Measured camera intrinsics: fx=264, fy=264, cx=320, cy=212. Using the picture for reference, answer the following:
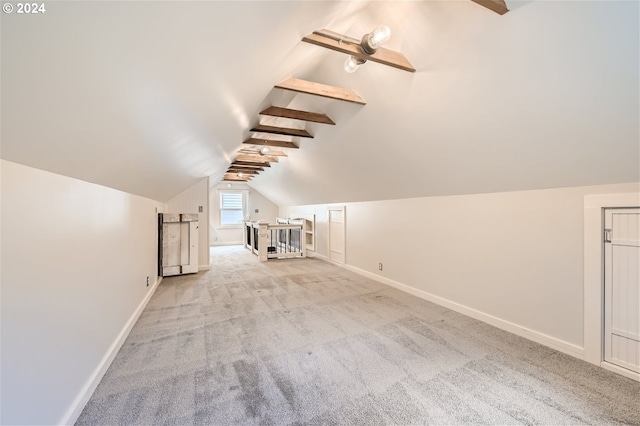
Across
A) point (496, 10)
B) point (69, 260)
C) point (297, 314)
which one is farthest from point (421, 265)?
point (69, 260)

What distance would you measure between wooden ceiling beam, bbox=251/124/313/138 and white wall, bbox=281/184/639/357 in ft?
5.85

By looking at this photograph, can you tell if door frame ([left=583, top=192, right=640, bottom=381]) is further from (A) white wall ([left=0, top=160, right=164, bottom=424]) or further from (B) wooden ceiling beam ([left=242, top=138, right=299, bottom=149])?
(B) wooden ceiling beam ([left=242, top=138, right=299, bottom=149])

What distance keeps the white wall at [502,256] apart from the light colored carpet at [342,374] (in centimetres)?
25

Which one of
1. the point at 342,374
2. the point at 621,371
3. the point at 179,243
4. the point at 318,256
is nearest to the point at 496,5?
the point at 342,374

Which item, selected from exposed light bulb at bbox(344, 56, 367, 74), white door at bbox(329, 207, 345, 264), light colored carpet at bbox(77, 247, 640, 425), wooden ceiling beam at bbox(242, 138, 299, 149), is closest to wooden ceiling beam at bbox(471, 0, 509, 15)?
exposed light bulb at bbox(344, 56, 367, 74)

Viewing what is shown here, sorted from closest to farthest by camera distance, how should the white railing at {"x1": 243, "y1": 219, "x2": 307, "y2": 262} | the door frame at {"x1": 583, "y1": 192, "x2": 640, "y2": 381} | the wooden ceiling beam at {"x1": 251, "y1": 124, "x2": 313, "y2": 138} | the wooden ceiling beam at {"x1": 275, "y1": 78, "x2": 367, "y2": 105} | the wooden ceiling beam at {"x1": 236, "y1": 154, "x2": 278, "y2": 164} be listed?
1. the door frame at {"x1": 583, "y1": 192, "x2": 640, "y2": 381}
2. the wooden ceiling beam at {"x1": 275, "y1": 78, "x2": 367, "y2": 105}
3. the wooden ceiling beam at {"x1": 251, "y1": 124, "x2": 313, "y2": 138}
4. the wooden ceiling beam at {"x1": 236, "y1": 154, "x2": 278, "y2": 164}
5. the white railing at {"x1": 243, "y1": 219, "x2": 307, "y2": 262}

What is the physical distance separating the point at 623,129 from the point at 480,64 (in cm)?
97

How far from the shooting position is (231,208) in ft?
31.7

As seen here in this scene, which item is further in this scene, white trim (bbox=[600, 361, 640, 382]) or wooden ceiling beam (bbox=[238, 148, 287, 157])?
wooden ceiling beam (bbox=[238, 148, 287, 157])

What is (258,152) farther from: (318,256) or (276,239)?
(276,239)

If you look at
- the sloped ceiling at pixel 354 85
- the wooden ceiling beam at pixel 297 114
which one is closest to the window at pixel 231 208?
the sloped ceiling at pixel 354 85

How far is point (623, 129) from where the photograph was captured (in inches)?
66.3

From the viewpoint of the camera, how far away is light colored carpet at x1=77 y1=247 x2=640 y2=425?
1611 mm

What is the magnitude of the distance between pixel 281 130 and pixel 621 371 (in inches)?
159
